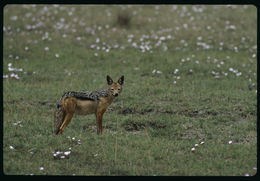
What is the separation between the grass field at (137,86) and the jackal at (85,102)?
75cm

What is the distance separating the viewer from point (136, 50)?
17547mm

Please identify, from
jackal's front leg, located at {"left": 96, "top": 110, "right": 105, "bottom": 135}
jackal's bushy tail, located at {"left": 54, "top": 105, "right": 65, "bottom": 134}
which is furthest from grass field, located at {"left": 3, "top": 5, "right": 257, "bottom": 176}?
jackal's bushy tail, located at {"left": 54, "top": 105, "right": 65, "bottom": 134}

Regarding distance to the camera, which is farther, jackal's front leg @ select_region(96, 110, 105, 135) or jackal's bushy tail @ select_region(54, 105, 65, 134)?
jackal's front leg @ select_region(96, 110, 105, 135)

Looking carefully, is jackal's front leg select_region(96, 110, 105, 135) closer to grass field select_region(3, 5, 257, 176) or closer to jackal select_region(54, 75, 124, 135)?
jackal select_region(54, 75, 124, 135)

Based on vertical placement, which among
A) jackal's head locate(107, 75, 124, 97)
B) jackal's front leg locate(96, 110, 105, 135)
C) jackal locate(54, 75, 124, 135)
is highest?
jackal's head locate(107, 75, 124, 97)

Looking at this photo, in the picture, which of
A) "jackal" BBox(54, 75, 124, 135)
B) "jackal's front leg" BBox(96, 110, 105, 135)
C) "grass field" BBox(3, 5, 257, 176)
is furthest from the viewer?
"jackal's front leg" BBox(96, 110, 105, 135)

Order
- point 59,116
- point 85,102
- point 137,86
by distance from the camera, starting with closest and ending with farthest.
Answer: point 85,102
point 59,116
point 137,86

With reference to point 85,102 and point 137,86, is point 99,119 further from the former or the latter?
point 137,86

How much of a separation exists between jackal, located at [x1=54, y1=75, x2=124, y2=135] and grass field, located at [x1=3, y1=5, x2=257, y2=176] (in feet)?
2.46

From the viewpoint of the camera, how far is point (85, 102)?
33.1ft

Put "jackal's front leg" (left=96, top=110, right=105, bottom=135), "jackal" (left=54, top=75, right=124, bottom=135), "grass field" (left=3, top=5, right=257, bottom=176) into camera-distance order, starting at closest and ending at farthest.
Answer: "jackal" (left=54, top=75, right=124, bottom=135)
"grass field" (left=3, top=5, right=257, bottom=176)
"jackal's front leg" (left=96, top=110, right=105, bottom=135)

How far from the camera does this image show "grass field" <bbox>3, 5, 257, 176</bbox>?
10.2m

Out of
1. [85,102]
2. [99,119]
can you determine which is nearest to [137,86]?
[99,119]

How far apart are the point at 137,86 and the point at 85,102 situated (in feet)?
14.7
